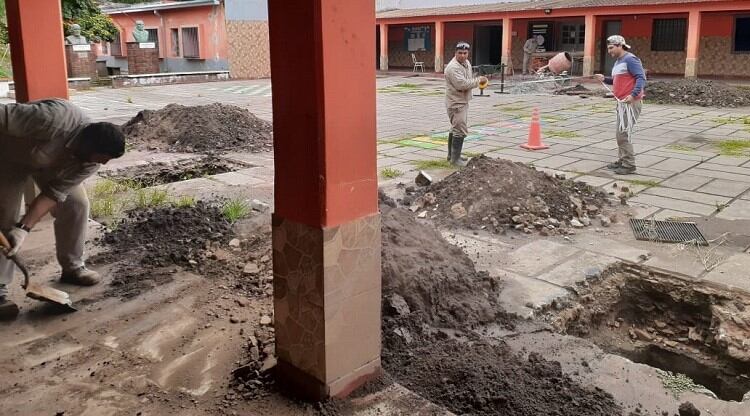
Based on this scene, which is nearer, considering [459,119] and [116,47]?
[459,119]

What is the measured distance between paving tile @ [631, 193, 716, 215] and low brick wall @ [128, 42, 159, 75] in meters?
24.9

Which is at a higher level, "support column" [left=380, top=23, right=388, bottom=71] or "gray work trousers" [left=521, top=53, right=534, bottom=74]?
"support column" [left=380, top=23, right=388, bottom=71]

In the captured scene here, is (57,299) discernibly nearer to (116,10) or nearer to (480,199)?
(480,199)

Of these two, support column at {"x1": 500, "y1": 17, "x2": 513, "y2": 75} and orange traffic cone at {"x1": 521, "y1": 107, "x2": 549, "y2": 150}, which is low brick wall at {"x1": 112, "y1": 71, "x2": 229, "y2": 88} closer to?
support column at {"x1": 500, "y1": 17, "x2": 513, "y2": 75}

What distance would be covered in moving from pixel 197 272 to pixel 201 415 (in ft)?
6.65

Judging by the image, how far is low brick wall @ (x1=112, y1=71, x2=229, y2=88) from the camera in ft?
80.2

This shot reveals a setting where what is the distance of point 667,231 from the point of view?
5.95 metres

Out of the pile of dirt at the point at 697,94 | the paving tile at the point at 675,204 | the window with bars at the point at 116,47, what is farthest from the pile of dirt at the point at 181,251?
the window with bars at the point at 116,47

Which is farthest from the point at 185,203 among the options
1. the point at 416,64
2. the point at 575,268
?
the point at 416,64

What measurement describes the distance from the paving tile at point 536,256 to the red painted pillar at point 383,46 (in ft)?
86.4

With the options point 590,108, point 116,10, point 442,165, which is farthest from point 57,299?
point 116,10

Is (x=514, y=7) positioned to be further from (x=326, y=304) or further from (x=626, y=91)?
(x=326, y=304)

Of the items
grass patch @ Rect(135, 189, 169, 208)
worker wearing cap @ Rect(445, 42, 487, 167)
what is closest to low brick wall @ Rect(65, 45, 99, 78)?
worker wearing cap @ Rect(445, 42, 487, 167)

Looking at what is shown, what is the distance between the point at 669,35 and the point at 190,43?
2007cm
